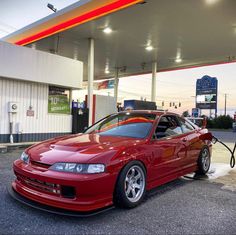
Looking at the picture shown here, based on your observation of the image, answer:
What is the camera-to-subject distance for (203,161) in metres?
6.34

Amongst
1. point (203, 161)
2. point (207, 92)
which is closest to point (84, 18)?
point (203, 161)

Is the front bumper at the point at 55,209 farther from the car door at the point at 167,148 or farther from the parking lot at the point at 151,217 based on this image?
the car door at the point at 167,148

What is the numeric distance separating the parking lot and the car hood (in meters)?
0.72

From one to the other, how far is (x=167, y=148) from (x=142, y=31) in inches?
351

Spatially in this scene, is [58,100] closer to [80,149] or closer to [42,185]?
[80,149]

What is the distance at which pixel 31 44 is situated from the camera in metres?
14.7

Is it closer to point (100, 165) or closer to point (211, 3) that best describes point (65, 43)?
point (211, 3)

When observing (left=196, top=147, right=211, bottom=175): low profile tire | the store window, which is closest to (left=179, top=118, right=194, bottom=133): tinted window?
(left=196, top=147, right=211, bottom=175): low profile tire

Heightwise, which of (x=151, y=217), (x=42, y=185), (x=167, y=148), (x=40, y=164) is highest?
(x=167, y=148)

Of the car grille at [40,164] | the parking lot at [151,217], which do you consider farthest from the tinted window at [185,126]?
the car grille at [40,164]

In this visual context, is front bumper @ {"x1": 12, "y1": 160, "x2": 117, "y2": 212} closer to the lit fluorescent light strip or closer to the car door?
the car door

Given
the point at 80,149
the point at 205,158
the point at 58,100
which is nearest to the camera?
the point at 80,149

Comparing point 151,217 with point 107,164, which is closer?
point 107,164

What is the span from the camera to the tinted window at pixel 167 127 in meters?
5.03
